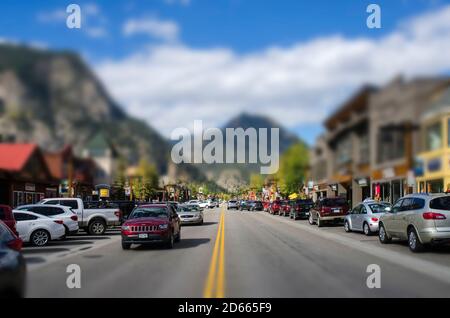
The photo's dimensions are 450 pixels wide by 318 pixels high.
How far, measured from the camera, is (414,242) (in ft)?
55.0

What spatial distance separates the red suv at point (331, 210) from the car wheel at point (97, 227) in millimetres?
12570

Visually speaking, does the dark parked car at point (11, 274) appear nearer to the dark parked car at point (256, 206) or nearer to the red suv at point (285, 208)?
the red suv at point (285, 208)

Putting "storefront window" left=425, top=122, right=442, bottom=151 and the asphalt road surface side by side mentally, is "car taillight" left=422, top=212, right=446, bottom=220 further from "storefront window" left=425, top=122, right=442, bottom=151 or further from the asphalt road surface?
"storefront window" left=425, top=122, right=442, bottom=151

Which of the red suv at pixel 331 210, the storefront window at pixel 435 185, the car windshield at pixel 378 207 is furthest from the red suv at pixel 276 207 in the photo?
the storefront window at pixel 435 185

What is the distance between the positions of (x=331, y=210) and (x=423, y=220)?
15121mm

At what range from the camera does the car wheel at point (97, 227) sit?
88.3 feet

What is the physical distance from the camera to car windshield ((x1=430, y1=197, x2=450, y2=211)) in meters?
16.3

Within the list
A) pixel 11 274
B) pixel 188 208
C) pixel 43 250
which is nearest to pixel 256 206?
pixel 188 208

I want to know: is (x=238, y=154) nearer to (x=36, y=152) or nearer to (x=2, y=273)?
(x=36, y=152)

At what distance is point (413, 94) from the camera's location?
23.6 feet

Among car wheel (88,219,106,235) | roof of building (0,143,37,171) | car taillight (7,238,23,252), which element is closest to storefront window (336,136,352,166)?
roof of building (0,143,37,171)

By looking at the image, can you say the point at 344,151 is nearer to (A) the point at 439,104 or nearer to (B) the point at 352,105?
(B) the point at 352,105

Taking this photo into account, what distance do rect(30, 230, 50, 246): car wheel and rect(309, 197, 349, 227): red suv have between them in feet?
53.0

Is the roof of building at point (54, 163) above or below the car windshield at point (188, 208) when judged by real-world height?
above
